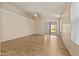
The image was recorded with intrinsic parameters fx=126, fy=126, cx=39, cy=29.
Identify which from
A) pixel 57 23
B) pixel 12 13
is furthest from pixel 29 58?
pixel 57 23

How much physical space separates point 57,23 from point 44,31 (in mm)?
1931

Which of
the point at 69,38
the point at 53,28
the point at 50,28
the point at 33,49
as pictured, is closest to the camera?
the point at 69,38

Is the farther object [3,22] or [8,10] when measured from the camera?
[8,10]

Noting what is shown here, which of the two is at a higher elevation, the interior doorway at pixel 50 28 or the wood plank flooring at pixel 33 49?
the interior doorway at pixel 50 28

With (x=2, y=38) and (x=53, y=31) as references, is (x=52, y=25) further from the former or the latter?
(x=2, y=38)

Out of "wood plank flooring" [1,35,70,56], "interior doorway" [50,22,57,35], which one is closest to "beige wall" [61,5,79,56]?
"wood plank flooring" [1,35,70,56]

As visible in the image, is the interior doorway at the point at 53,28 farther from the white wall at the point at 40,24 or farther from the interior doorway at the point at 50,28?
the white wall at the point at 40,24

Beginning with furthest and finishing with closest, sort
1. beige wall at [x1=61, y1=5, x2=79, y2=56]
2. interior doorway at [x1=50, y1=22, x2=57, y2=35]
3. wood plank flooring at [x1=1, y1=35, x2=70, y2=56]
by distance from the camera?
1. interior doorway at [x1=50, y1=22, x2=57, y2=35]
2. wood plank flooring at [x1=1, y1=35, x2=70, y2=56]
3. beige wall at [x1=61, y1=5, x2=79, y2=56]

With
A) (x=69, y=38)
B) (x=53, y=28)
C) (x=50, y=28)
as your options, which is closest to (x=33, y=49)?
(x=69, y=38)

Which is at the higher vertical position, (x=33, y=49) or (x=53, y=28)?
(x=53, y=28)

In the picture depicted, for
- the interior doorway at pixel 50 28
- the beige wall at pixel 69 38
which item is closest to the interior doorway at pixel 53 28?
the interior doorway at pixel 50 28

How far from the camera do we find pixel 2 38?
23.8ft

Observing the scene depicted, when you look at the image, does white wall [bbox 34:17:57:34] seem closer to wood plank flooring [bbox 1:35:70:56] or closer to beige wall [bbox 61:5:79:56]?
wood plank flooring [bbox 1:35:70:56]

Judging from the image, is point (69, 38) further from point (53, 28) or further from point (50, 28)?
point (53, 28)
